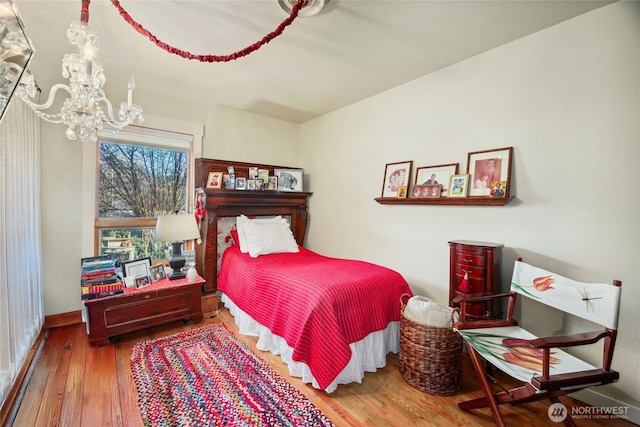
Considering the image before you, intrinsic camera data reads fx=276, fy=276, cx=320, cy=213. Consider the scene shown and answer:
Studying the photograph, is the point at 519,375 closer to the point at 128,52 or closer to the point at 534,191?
the point at 534,191

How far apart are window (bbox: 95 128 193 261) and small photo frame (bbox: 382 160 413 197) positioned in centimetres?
233

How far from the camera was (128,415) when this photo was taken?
5.34ft

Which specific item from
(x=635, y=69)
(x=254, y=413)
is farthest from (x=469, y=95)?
(x=254, y=413)

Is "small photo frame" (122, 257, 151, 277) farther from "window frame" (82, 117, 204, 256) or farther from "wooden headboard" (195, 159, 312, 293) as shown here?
"wooden headboard" (195, 159, 312, 293)

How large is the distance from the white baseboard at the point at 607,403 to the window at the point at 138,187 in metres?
3.90

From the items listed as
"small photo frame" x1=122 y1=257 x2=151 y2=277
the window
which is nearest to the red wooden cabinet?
"small photo frame" x1=122 y1=257 x2=151 y2=277

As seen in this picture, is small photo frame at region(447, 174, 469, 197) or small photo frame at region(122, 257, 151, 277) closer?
small photo frame at region(447, 174, 469, 197)

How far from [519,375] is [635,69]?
190 centimetres

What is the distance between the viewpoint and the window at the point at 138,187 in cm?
293

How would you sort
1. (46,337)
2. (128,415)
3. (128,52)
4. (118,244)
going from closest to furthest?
(128,415), (128,52), (46,337), (118,244)

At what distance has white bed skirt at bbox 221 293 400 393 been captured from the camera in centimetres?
193

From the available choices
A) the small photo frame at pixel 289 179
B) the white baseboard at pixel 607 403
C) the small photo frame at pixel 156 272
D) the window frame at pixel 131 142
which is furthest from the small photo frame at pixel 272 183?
the white baseboard at pixel 607 403

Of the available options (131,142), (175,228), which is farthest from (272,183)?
(131,142)

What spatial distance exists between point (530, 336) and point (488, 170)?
1.22 m
